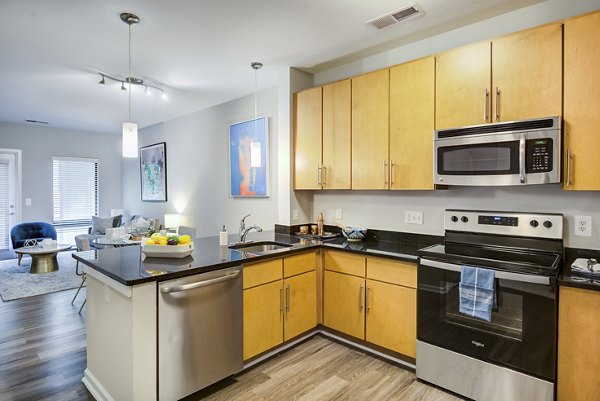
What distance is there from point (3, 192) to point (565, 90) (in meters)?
8.46

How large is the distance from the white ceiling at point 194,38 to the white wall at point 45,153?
265 centimetres

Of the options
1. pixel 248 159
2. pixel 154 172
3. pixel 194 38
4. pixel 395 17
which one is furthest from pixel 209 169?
pixel 395 17

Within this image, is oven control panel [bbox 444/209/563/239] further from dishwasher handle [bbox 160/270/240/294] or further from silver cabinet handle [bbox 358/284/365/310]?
dishwasher handle [bbox 160/270/240/294]

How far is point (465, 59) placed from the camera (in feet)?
7.95

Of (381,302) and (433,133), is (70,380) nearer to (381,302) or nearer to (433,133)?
(381,302)

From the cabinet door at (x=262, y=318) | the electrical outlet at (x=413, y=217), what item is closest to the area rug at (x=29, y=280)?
the cabinet door at (x=262, y=318)

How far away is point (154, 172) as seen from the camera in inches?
254

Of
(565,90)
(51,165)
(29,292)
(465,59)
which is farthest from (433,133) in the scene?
(51,165)

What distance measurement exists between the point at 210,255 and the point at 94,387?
3.72ft

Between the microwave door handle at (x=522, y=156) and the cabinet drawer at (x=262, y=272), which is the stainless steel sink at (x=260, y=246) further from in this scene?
the microwave door handle at (x=522, y=156)

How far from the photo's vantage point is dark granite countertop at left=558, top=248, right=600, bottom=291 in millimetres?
1778

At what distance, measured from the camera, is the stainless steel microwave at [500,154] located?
2.07 m

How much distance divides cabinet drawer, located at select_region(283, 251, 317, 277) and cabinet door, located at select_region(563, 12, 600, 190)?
1876mm

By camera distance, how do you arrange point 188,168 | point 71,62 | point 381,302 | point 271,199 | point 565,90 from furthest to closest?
1. point 188,168
2. point 271,199
3. point 71,62
4. point 381,302
5. point 565,90
